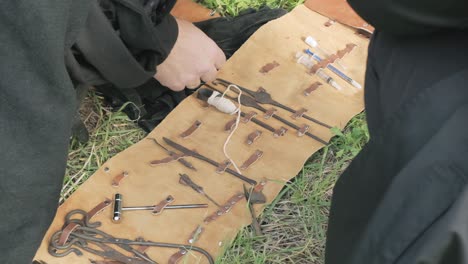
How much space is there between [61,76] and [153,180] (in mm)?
607

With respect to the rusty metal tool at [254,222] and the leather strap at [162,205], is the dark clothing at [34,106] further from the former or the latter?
the rusty metal tool at [254,222]

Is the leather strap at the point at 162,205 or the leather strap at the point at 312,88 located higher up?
the leather strap at the point at 312,88

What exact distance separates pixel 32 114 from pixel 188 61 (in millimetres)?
701

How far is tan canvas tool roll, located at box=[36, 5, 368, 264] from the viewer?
5.67 ft

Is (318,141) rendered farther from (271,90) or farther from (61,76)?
(61,76)

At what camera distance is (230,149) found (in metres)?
1.95

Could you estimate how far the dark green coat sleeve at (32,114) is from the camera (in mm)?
1222

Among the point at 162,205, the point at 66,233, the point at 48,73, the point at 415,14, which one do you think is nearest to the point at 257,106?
the point at 162,205

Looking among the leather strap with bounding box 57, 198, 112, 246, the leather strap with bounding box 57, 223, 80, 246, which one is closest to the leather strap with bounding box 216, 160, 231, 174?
the leather strap with bounding box 57, 198, 112, 246

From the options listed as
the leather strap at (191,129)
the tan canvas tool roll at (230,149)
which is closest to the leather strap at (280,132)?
the tan canvas tool roll at (230,149)

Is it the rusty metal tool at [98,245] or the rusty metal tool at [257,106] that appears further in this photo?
the rusty metal tool at [257,106]

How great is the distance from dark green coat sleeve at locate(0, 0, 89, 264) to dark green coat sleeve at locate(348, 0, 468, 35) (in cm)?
61

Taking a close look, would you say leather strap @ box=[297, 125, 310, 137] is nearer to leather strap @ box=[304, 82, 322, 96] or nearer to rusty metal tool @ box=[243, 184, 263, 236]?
leather strap @ box=[304, 82, 322, 96]

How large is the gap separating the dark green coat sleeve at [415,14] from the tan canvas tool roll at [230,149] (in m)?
0.83
